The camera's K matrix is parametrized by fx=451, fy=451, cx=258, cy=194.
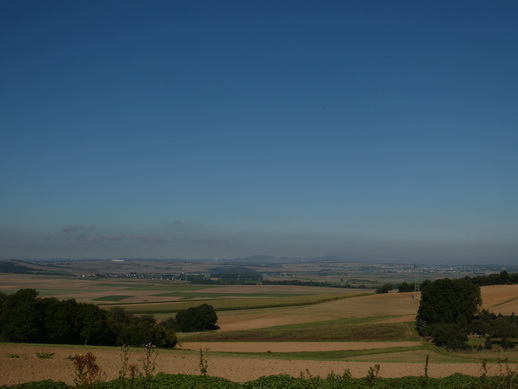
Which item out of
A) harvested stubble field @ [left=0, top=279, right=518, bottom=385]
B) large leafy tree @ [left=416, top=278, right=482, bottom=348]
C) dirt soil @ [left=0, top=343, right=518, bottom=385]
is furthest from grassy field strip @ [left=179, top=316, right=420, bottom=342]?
dirt soil @ [left=0, top=343, right=518, bottom=385]

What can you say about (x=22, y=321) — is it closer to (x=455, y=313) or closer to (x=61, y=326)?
(x=61, y=326)

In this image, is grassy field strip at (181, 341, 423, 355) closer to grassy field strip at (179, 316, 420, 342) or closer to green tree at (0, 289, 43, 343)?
grassy field strip at (179, 316, 420, 342)

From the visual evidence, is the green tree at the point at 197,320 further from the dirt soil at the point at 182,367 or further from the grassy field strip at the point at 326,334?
the dirt soil at the point at 182,367

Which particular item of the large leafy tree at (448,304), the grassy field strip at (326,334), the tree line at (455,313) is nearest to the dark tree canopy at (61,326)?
the grassy field strip at (326,334)

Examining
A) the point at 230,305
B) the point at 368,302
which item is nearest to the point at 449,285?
the point at 368,302

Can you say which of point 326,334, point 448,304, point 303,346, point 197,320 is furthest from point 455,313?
point 197,320

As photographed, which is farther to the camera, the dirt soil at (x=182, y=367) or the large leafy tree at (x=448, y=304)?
the large leafy tree at (x=448, y=304)
